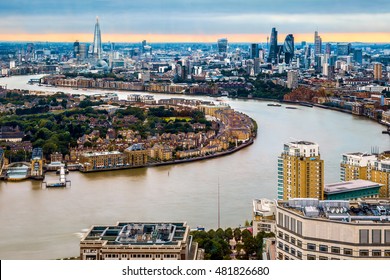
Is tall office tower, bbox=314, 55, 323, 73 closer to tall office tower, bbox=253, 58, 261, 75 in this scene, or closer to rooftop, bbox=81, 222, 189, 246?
tall office tower, bbox=253, 58, 261, 75

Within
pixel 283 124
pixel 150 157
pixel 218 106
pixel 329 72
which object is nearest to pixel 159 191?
pixel 150 157

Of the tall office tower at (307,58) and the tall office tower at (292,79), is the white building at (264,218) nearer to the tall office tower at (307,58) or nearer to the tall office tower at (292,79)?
the tall office tower at (292,79)

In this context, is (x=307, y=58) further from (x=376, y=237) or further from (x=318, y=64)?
(x=376, y=237)

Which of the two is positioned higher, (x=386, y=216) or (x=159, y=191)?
(x=386, y=216)

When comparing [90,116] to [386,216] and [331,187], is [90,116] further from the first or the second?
[386,216]
